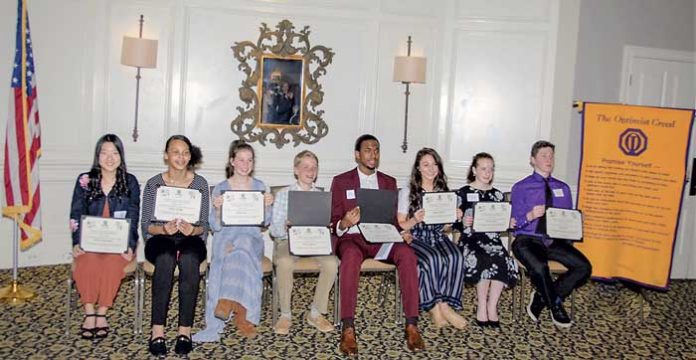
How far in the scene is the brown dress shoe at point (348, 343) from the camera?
4289mm

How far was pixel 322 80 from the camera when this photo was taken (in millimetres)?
6652

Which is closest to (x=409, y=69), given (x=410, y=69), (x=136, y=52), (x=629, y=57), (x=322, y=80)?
(x=410, y=69)

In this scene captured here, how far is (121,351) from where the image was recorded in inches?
165

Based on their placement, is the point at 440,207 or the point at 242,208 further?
the point at 440,207

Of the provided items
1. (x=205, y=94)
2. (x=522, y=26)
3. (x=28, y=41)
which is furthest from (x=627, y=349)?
(x=28, y=41)

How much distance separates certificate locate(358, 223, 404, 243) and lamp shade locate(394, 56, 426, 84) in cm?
209

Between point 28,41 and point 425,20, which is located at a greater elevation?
point 425,20

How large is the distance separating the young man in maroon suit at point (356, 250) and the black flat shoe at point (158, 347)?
3.83 feet

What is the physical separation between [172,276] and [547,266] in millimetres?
2827

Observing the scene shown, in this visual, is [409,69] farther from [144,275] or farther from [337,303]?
[144,275]

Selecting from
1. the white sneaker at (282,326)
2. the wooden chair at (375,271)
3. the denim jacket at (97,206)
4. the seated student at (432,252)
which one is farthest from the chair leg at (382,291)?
the denim jacket at (97,206)

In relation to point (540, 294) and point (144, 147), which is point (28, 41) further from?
point (540, 294)

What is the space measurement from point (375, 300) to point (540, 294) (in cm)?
139

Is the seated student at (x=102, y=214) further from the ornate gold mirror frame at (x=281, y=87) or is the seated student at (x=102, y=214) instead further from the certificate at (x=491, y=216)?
the certificate at (x=491, y=216)
